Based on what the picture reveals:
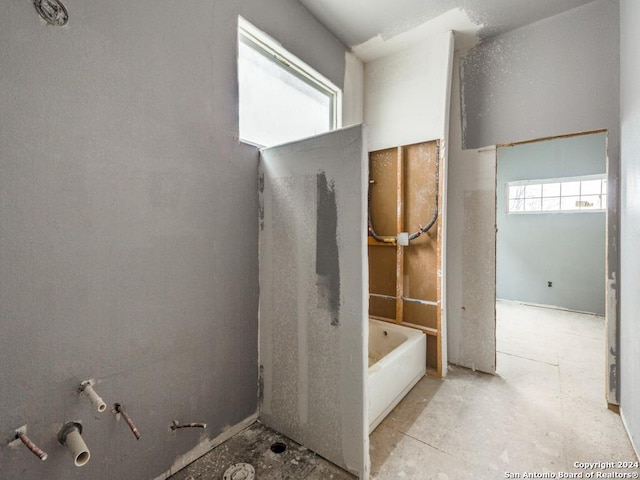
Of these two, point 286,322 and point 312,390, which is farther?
point 286,322

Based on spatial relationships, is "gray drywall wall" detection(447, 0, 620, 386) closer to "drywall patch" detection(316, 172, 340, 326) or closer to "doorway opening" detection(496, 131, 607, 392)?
"doorway opening" detection(496, 131, 607, 392)

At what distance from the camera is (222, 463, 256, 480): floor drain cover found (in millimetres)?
1431

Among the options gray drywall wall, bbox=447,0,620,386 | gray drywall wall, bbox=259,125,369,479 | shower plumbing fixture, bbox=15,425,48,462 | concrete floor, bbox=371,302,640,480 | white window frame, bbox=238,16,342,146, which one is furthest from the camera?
gray drywall wall, bbox=447,0,620,386

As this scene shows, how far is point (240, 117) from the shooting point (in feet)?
6.07

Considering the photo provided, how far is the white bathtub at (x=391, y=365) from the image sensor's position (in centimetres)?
186

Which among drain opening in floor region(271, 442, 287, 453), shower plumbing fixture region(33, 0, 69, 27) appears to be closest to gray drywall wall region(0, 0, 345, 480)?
shower plumbing fixture region(33, 0, 69, 27)

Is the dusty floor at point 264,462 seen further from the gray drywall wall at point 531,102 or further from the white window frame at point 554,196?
the white window frame at point 554,196

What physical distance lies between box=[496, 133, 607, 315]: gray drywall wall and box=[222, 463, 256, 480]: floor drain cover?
496 centimetres

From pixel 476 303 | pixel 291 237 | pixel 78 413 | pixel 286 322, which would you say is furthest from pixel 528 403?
pixel 78 413

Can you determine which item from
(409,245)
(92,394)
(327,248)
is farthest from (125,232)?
(409,245)

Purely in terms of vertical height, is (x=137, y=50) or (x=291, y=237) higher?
(x=137, y=50)

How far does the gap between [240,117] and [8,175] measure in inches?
45.7

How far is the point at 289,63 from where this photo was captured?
85.9 inches

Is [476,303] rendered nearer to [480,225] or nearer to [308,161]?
[480,225]
